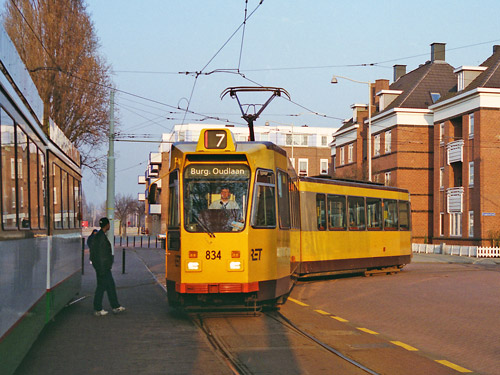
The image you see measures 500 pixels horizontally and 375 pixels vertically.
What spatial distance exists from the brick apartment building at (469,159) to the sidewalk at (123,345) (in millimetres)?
33612

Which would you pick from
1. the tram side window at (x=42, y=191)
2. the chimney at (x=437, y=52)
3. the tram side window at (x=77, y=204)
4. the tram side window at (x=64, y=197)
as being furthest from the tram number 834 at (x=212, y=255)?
the chimney at (x=437, y=52)

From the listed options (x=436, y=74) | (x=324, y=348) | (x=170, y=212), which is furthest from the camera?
Answer: (x=436, y=74)

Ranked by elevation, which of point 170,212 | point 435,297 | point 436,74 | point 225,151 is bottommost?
point 435,297

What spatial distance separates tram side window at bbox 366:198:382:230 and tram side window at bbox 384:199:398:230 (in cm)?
46

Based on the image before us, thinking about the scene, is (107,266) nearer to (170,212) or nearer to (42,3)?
(170,212)

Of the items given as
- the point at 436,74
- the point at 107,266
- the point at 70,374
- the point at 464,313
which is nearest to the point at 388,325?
the point at 464,313

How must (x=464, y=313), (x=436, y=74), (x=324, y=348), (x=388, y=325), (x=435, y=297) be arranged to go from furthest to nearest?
(x=436, y=74), (x=435, y=297), (x=464, y=313), (x=388, y=325), (x=324, y=348)

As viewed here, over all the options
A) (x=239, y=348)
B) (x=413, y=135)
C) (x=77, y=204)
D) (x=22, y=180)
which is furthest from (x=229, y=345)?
(x=413, y=135)

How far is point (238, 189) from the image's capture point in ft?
41.2

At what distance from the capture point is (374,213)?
79.7ft

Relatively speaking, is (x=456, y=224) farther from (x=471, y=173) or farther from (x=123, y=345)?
(x=123, y=345)

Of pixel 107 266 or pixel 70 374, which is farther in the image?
pixel 107 266

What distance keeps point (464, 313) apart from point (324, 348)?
5364 millimetres

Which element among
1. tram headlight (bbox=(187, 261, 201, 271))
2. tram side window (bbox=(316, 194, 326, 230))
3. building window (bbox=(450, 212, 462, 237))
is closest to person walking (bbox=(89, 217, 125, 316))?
tram headlight (bbox=(187, 261, 201, 271))
